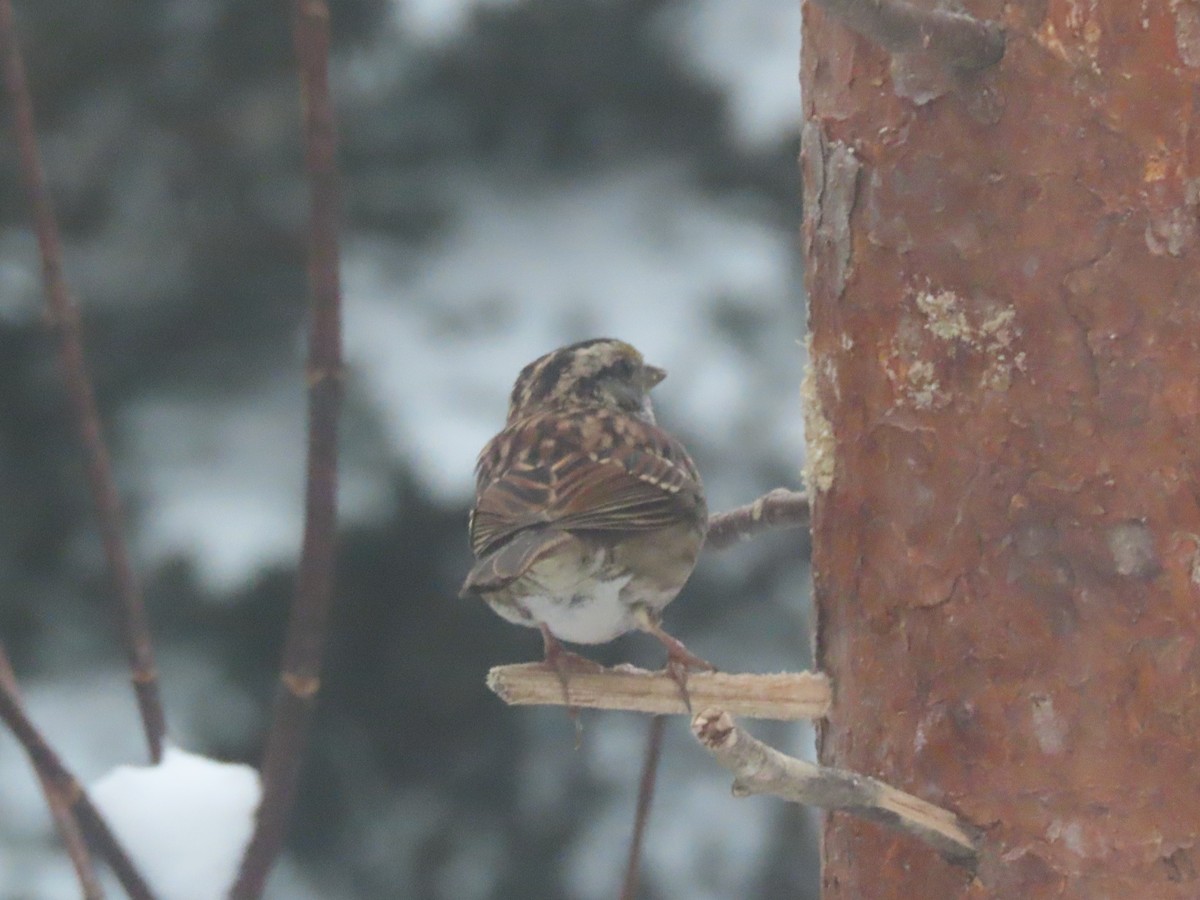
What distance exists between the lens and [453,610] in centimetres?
411

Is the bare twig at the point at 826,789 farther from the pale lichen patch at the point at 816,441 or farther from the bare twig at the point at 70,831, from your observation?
the bare twig at the point at 70,831

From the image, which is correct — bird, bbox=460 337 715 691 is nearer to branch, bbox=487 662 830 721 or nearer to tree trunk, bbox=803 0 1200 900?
branch, bbox=487 662 830 721

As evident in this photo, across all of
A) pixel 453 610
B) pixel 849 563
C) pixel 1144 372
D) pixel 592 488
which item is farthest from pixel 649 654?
pixel 1144 372

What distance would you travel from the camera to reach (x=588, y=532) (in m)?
2.27

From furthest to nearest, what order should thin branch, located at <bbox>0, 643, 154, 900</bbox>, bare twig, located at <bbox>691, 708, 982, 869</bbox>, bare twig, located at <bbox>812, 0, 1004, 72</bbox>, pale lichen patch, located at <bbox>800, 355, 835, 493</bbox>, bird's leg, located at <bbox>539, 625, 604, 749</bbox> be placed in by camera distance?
bird's leg, located at <bbox>539, 625, 604, 749</bbox>, pale lichen patch, located at <bbox>800, 355, 835, 493</bbox>, thin branch, located at <bbox>0, 643, 154, 900</bbox>, bare twig, located at <bbox>812, 0, 1004, 72</bbox>, bare twig, located at <bbox>691, 708, 982, 869</bbox>

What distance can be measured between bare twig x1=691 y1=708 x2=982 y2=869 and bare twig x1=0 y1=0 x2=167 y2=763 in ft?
2.28

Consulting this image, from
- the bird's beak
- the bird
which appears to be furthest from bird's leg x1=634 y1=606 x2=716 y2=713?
the bird's beak

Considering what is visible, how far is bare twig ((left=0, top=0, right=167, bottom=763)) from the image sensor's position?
1755mm

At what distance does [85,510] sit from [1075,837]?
285 cm

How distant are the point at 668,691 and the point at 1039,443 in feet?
1.45

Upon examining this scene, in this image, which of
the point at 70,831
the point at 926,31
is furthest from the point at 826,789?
the point at 70,831

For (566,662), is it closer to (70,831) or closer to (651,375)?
(70,831)

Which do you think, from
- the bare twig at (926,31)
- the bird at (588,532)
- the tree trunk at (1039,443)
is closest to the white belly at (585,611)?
the bird at (588,532)

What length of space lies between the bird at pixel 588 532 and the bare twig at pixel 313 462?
16.7 inches
